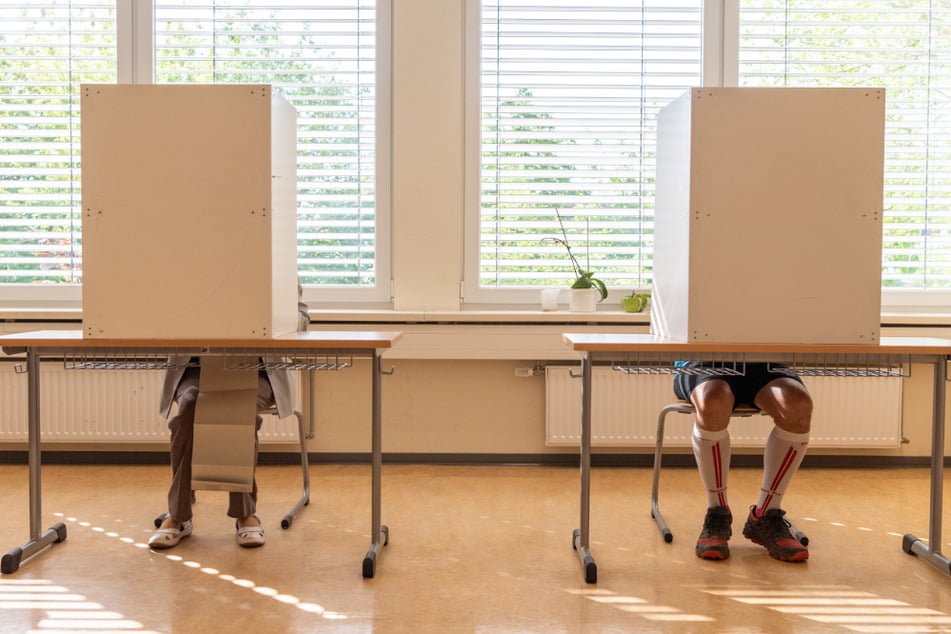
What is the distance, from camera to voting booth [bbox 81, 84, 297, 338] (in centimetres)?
216

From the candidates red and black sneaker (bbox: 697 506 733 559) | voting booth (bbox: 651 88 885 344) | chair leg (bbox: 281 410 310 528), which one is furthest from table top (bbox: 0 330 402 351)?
red and black sneaker (bbox: 697 506 733 559)

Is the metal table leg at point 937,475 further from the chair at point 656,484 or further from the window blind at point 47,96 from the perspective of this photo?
the window blind at point 47,96

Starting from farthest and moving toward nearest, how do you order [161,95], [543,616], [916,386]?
1. [916,386]
2. [161,95]
3. [543,616]

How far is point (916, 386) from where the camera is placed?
11.4ft

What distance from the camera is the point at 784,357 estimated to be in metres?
2.15

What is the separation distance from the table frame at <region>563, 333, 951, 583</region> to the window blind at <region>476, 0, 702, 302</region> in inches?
52.5

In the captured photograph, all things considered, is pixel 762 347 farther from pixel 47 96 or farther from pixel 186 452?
pixel 47 96

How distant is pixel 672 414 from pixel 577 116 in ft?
4.41

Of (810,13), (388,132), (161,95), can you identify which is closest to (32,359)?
(161,95)

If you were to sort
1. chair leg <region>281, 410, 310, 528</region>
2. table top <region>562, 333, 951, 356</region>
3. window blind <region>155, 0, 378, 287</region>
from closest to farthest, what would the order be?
table top <region>562, 333, 951, 356</region> < chair leg <region>281, 410, 310, 528</region> < window blind <region>155, 0, 378, 287</region>

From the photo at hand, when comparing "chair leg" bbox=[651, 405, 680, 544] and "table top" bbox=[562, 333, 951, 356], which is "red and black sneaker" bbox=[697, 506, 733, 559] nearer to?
"chair leg" bbox=[651, 405, 680, 544]

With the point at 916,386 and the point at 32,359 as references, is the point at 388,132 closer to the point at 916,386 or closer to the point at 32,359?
the point at 32,359

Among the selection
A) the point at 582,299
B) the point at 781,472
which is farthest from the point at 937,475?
the point at 582,299

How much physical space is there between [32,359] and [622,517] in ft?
6.14
